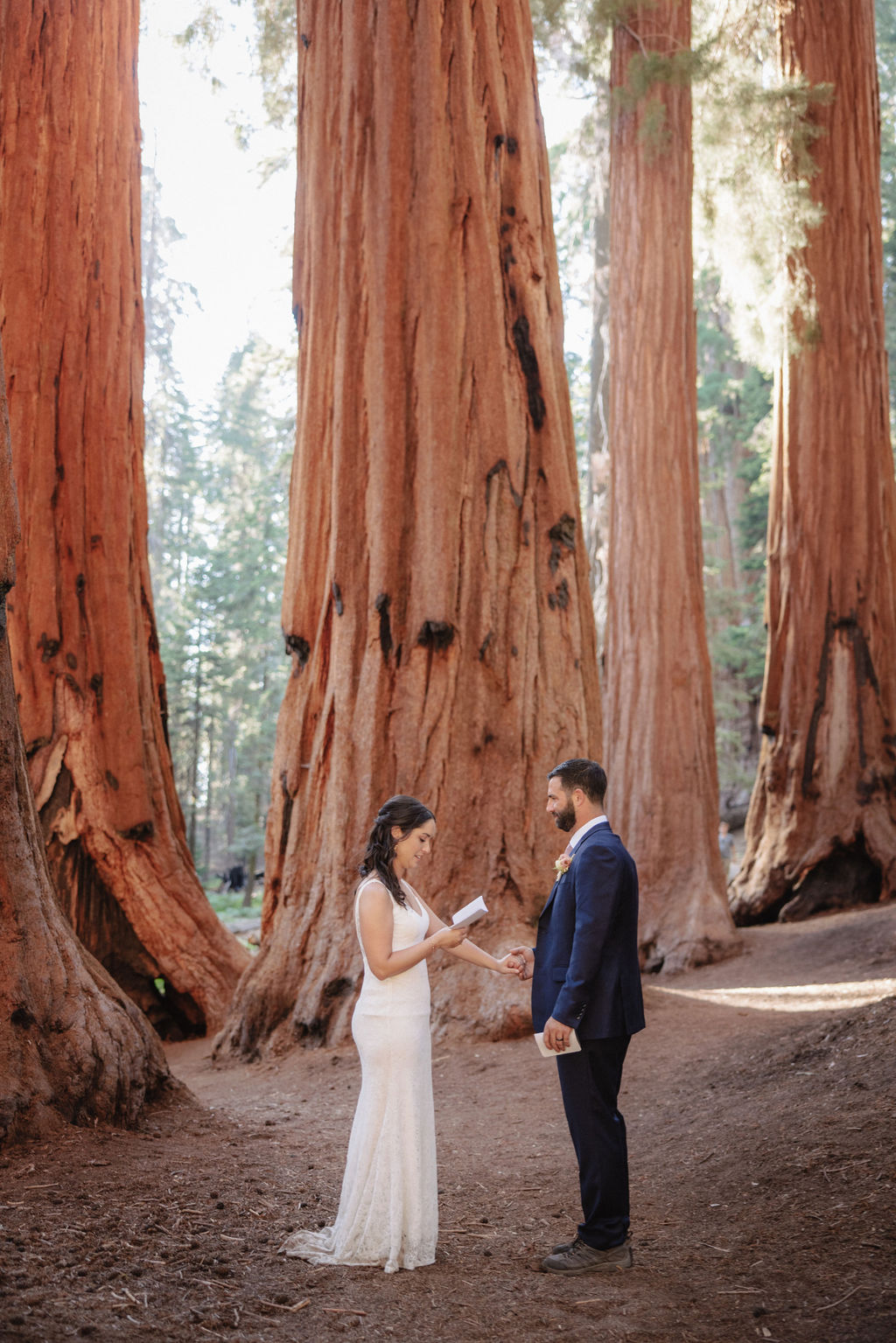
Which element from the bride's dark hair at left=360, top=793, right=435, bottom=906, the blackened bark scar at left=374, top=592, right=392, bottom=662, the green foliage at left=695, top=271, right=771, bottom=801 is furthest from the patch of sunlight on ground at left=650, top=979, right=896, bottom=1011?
the green foliage at left=695, top=271, right=771, bottom=801

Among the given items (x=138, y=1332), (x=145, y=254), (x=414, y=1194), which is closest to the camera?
(x=138, y=1332)

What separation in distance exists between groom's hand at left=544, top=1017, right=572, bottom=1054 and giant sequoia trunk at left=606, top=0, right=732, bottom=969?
719cm

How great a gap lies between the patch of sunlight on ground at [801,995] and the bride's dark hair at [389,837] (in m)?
4.32

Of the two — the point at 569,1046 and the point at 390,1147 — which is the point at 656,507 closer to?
the point at 569,1046

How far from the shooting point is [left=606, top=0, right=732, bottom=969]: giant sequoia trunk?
10523 millimetres

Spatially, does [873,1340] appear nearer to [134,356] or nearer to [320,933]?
[320,933]

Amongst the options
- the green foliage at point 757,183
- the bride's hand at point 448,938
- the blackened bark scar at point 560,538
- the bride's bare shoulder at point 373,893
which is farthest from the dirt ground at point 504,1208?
the green foliage at point 757,183

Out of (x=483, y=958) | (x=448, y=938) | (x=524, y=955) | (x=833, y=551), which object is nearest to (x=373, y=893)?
(x=448, y=938)

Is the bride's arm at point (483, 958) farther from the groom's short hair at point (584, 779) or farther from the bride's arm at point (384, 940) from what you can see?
the groom's short hair at point (584, 779)

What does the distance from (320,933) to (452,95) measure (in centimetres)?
549

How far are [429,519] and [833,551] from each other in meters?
6.49

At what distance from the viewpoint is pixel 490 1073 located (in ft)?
18.9

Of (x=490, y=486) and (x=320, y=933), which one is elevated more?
(x=490, y=486)

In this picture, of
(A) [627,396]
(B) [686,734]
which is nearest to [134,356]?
(A) [627,396]
